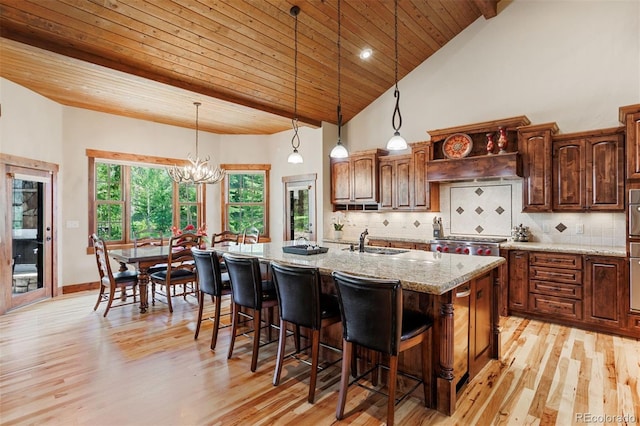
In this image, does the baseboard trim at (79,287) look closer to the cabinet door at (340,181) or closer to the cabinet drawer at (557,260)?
the cabinet door at (340,181)

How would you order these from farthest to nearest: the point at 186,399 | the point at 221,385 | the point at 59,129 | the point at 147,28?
the point at 59,129 → the point at 147,28 → the point at 221,385 → the point at 186,399

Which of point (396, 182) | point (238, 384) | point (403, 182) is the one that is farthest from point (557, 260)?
point (238, 384)

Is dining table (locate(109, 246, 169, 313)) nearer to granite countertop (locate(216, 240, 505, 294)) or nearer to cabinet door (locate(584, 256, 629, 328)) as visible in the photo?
granite countertop (locate(216, 240, 505, 294))

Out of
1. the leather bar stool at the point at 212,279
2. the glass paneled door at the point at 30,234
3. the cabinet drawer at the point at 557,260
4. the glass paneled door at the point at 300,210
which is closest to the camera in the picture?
the leather bar stool at the point at 212,279

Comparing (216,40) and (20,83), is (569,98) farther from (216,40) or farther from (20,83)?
(20,83)

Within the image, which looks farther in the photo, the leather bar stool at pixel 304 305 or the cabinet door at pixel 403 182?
the cabinet door at pixel 403 182

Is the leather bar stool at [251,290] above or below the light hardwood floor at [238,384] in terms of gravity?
above

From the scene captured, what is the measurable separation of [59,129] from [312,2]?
177 inches

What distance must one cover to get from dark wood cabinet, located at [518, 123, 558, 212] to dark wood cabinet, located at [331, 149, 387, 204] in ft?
7.43

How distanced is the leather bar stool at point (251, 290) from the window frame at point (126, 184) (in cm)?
414

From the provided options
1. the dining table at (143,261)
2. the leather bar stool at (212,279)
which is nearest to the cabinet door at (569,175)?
the leather bar stool at (212,279)

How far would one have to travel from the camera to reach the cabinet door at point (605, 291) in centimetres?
368

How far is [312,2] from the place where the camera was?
4.09 meters

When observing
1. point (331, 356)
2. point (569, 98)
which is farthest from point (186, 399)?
point (569, 98)
